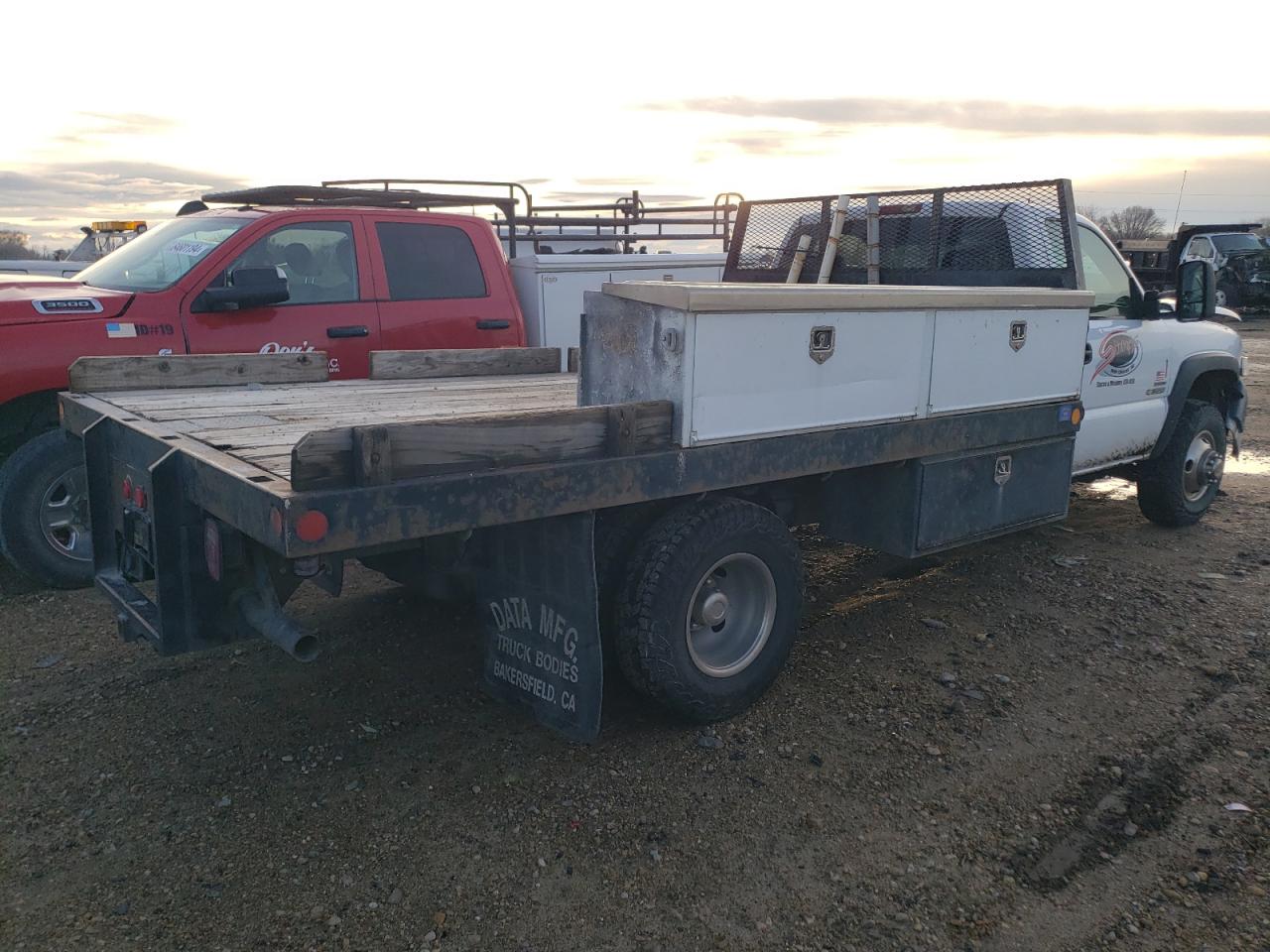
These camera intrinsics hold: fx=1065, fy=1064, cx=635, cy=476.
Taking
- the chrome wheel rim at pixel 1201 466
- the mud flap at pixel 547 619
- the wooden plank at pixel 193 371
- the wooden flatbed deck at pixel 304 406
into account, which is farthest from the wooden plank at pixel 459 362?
the chrome wheel rim at pixel 1201 466

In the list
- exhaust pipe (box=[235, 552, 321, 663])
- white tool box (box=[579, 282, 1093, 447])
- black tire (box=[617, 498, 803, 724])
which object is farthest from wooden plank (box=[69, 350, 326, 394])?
black tire (box=[617, 498, 803, 724])

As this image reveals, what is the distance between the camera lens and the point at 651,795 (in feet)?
11.9

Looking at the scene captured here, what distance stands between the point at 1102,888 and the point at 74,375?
432cm

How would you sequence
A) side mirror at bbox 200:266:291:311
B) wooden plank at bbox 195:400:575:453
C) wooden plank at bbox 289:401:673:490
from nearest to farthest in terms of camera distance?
1. wooden plank at bbox 289:401:673:490
2. wooden plank at bbox 195:400:575:453
3. side mirror at bbox 200:266:291:311

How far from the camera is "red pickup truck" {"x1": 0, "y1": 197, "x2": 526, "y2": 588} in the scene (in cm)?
550

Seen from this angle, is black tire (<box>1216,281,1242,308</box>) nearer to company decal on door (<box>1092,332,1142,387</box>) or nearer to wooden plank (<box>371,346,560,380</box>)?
company decal on door (<box>1092,332,1142,387</box>)

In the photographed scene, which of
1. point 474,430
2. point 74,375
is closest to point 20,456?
point 74,375

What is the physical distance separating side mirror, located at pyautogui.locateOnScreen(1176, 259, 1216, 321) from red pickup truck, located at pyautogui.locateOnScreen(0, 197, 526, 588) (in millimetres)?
4091

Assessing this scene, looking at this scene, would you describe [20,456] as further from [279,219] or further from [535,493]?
[535,493]


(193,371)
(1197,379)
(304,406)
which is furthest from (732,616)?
(1197,379)

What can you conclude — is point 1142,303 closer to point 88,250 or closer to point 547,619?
point 547,619

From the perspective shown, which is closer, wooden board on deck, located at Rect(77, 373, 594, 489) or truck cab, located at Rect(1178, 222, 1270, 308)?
wooden board on deck, located at Rect(77, 373, 594, 489)

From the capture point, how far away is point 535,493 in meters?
3.23

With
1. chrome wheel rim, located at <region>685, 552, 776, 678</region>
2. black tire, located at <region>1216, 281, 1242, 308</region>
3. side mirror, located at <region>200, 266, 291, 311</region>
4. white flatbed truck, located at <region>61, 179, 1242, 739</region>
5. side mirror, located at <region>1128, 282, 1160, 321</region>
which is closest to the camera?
white flatbed truck, located at <region>61, 179, 1242, 739</region>
